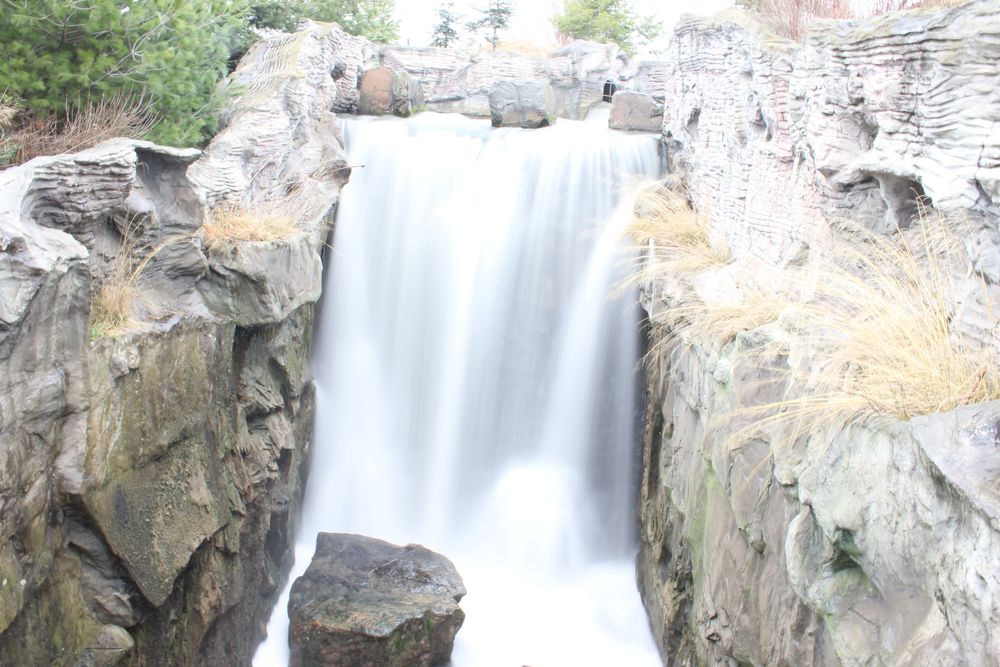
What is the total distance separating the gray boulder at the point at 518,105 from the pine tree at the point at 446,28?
6.98m

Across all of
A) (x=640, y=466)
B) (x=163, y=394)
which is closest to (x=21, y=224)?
(x=163, y=394)

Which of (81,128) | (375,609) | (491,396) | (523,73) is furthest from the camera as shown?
(523,73)

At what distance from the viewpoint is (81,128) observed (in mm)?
5902

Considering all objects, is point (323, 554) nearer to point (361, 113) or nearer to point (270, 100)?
point (270, 100)

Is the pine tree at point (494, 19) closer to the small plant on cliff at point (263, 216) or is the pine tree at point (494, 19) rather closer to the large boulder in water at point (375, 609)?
the small plant on cliff at point (263, 216)

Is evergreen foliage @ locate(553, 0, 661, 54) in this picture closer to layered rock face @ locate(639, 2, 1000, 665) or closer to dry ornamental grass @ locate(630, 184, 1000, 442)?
layered rock face @ locate(639, 2, 1000, 665)

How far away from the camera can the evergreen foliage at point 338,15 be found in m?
10.9

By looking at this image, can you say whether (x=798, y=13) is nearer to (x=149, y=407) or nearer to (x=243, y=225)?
(x=243, y=225)

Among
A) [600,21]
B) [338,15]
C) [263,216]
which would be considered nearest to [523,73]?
[338,15]

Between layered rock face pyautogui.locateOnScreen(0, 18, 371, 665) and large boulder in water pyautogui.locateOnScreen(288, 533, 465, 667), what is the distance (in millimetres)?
420

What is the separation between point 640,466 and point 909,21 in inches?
150

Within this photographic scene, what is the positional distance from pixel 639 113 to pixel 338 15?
183 inches

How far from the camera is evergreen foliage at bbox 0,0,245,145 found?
563 cm

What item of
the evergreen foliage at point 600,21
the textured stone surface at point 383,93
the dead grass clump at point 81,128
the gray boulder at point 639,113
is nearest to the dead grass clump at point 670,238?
the gray boulder at point 639,113
